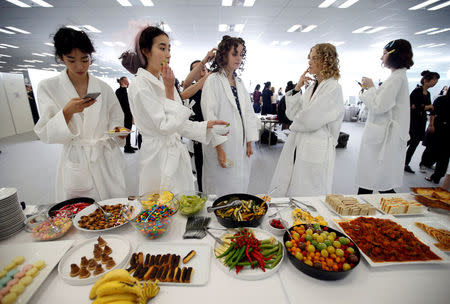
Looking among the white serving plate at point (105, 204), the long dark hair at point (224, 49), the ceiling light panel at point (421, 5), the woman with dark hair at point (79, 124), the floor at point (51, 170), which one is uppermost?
the ceiling light panel at point (421, 5)

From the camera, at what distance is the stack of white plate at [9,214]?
0.98 metres

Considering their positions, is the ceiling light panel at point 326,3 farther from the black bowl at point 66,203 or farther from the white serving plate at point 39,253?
the white serving plate at point 39,253

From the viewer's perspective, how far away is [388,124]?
233 centimetres

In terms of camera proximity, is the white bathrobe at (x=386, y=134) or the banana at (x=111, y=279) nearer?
the banana at (x=111, y=279)

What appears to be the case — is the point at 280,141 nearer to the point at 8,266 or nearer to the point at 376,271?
the point at 376,271

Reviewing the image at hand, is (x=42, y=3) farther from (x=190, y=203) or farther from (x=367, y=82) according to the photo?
(x=367, y=82)

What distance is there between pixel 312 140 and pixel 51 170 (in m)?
5.26

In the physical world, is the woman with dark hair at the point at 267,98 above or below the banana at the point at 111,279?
above

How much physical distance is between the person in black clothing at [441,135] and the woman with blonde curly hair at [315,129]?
116 inches

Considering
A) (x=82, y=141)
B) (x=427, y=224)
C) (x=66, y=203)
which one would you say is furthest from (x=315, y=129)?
(x=66, y=203)

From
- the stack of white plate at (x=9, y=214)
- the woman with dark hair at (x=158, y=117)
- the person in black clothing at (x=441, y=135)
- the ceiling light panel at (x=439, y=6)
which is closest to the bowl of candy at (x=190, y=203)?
the woman with dark hair at (x=158, y=117)

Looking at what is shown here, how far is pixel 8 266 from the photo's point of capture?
32.3 inches

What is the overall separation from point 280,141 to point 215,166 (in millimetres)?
5005

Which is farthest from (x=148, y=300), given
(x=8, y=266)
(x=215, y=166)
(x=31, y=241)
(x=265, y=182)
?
(x=265, y=182)
